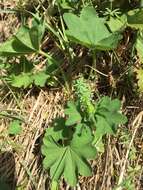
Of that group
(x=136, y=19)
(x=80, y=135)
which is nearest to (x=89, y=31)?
(x=136, y=19)

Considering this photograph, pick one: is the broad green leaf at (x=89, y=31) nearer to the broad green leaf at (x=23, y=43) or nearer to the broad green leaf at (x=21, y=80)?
the broad green leaf at (x=23, y=43)

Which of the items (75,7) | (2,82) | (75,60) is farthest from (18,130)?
(75,7)

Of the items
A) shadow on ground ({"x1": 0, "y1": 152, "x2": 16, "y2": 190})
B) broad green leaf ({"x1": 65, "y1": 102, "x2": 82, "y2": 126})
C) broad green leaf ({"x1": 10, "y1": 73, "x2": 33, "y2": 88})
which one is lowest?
shadow on ground ({"x1": 0, "y1": 152, "x2": 16, "y2": 190})

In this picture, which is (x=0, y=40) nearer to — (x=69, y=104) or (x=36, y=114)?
(x=36, y=114)

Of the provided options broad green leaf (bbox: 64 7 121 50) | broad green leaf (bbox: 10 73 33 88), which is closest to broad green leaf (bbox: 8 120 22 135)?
broad green leaf (bbox: 10 73 33 88)

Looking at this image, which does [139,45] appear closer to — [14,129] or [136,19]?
[136,19]

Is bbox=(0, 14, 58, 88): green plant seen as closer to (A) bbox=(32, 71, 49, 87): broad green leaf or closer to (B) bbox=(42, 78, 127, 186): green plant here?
(A) bbox=(32, 71, 49, 87): broad green leaf

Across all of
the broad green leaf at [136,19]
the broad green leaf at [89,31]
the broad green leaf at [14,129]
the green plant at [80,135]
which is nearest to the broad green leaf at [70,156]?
the green plant at [80,135]
